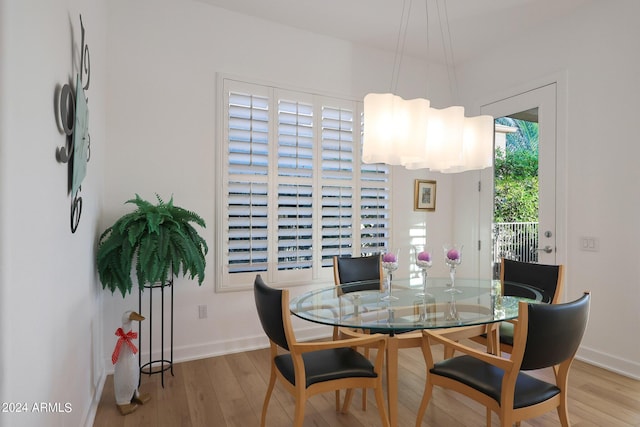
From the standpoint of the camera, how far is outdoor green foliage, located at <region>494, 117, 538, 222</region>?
361 cm

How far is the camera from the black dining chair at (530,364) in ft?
4.96

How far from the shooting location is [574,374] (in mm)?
2865

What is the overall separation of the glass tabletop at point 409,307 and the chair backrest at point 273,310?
0.69ft

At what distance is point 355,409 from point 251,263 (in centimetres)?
155

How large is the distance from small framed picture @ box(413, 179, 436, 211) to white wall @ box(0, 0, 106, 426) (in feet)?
10.8

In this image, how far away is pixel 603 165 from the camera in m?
3.04

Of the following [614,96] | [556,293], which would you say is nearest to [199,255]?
[556,293]

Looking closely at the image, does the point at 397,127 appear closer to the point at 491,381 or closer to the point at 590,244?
the point at 491,381

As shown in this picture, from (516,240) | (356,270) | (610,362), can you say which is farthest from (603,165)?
(356,270)

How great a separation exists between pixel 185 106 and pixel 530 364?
9.94ft

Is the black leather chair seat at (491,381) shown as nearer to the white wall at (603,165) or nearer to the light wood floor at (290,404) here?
the light wood floor at (290,404)

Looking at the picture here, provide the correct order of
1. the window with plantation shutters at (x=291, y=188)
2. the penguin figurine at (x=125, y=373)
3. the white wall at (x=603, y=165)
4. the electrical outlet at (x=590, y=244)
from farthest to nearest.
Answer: the window with plantation shutters at (x=291, y=188)
the electrical outlet at (x=590, y=244)
the white wall at (x=603, y=165)
the penguin figurine at (x=125, y=373)

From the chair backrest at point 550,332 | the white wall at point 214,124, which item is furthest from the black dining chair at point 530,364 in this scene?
the white wall at point 214,124

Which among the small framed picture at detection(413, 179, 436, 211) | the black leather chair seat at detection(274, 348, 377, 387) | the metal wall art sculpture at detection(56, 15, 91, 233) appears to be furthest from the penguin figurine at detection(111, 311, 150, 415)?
the small framed picture at detection(413, 179, 436, 211)
